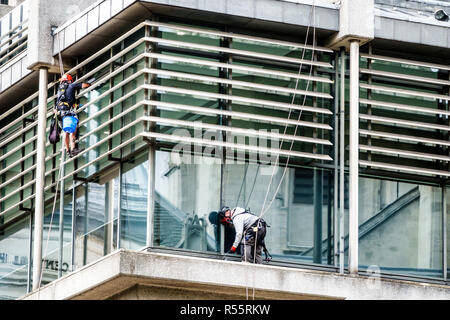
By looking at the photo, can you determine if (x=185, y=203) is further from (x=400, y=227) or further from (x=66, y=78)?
(x=400, y=227)

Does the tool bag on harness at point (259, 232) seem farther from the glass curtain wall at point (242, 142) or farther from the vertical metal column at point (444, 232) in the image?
the vertical metal column at point (444, 232)

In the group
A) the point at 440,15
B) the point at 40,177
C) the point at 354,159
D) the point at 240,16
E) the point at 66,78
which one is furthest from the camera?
the point at 440,15

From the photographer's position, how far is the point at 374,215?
3941 centimetres

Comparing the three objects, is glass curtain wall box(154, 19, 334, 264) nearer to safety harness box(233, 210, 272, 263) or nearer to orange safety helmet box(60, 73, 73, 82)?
safety harness box(233, 210, 272, 263)

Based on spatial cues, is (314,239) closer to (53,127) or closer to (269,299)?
(269,299)

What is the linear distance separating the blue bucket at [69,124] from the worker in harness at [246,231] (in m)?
4.06

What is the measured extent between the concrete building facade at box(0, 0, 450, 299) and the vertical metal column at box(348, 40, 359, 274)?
30 millimetres

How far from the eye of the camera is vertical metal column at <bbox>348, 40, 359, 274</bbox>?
38.7 m

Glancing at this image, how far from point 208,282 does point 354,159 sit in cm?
439

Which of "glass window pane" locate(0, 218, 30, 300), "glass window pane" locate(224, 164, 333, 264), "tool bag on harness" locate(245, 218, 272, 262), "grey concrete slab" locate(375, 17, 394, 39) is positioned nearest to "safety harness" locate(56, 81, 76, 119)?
"glass window pane" locate(0, 218, 30, 300)

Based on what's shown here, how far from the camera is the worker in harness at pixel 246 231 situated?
3788 cm

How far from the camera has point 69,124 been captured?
3981 cm

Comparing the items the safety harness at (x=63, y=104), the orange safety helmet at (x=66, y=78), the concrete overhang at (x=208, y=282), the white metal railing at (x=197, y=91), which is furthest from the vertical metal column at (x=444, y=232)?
the orange safety helmet at (x=66, y=78)

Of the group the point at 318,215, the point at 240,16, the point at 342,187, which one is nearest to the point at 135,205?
the point at 318,215
